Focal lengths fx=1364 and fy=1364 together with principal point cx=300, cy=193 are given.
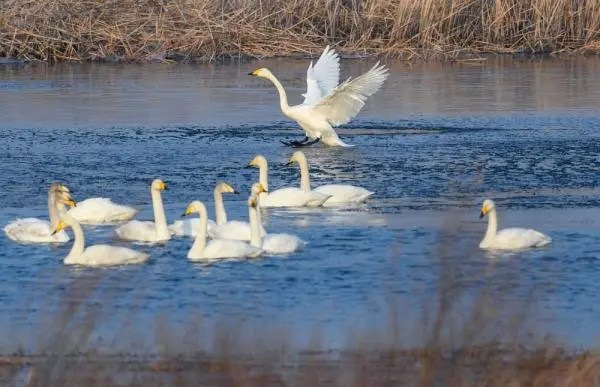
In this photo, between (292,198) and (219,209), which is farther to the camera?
(292,198)

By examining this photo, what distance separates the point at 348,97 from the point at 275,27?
9.14 meters

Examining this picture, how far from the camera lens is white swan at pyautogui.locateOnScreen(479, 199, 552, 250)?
7.96m

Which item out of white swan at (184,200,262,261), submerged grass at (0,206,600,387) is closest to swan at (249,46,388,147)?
white swan at (184,200,262,261)

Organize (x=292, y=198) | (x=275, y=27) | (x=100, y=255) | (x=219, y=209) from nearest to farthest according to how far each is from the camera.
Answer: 1. (x=100, y=255)
2. (x=219, y=209)
3. (x=292, y=198)
4. (x=275, y=27)

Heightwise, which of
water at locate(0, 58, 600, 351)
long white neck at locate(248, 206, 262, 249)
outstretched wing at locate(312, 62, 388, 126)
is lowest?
water at locate(0, 58, 600, 351)

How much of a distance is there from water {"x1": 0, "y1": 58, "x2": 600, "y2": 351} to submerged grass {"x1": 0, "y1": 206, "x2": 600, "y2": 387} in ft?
0.43

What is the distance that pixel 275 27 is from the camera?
22703 mm

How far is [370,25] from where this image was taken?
22578 mm

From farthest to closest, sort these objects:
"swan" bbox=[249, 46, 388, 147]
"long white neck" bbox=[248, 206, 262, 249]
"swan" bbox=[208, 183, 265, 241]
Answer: "swan" bbox=[249, 46, 388, 147] < "swan" bbox=[208, 183, 265, 241] < "long white neck" bbox=[248, 206, 262, 249]

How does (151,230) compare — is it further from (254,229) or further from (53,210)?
(254,229)

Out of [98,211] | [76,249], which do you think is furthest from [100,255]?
[98,211]

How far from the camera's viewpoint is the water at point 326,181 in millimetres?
6555

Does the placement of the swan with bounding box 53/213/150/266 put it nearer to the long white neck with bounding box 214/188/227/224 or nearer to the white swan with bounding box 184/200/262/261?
the white swan with bounding box 184/200/262/261

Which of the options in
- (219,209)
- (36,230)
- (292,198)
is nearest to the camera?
(36,230)
